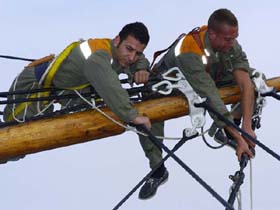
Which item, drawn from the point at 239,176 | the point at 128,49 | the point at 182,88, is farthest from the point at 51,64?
the point at 239,176

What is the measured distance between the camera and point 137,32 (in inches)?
258

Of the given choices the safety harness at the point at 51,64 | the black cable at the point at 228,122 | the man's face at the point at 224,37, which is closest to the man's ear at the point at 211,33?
the man's face at the point at 224,37

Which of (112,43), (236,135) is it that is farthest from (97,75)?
(236,135)

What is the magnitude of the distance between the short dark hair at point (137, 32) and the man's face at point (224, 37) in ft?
2.34

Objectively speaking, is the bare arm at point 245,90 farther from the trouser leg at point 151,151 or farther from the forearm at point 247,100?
the trouser leg at point 151,151

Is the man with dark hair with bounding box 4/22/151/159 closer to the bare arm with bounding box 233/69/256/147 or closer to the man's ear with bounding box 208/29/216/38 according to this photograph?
the man's ear with bounding box 208/29/216/38

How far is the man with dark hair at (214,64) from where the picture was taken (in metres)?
7.06

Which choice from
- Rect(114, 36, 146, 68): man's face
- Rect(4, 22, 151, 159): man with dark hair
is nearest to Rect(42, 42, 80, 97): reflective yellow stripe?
Rect(4, 22, 151, 159): man with dark hair

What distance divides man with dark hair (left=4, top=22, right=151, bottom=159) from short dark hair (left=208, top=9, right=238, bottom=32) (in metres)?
0.67

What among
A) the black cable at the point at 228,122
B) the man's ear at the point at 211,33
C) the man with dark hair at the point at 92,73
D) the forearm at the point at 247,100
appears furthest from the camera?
the forearm at the point at 247,100

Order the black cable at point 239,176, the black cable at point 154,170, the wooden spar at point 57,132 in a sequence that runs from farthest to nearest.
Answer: the black cable at point 239,176
the wooden spar at point 57,132
the black cable at point 154,170

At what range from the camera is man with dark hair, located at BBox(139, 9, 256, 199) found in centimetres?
706

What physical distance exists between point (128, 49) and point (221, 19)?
35.0 inches

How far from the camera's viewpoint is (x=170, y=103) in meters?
7.27
